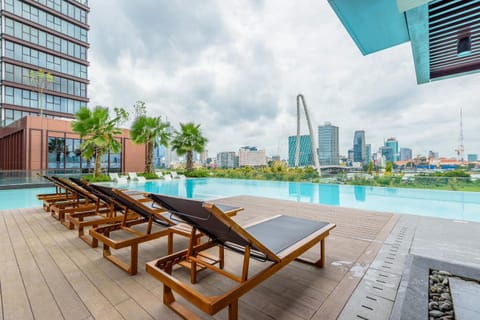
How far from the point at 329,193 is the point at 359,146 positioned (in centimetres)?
1632

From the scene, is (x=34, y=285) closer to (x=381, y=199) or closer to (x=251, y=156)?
(x=381, y=199)

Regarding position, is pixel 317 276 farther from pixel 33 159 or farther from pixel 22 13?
pixel 22 13

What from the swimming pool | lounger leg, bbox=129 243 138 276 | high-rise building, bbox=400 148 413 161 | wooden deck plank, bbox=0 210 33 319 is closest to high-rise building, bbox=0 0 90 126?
the swimming pool

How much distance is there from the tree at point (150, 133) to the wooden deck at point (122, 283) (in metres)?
10.3

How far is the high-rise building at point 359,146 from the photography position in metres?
22.2

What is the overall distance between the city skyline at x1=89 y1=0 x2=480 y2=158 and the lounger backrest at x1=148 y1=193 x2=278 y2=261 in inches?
160

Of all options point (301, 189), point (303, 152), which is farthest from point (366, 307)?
point (303, 152)

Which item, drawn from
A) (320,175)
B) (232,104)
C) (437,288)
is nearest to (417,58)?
(437,288)

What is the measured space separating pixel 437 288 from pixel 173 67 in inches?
497

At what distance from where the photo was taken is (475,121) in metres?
13.9

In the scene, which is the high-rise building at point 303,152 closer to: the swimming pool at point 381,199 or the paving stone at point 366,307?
the swimming pool at point 381,199

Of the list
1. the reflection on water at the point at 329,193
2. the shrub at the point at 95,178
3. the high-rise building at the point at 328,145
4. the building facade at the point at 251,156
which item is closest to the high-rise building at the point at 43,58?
the shrub at the point at 95,178

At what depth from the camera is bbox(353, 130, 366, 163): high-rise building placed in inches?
875

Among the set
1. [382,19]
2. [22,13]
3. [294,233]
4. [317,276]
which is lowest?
[317,276]
